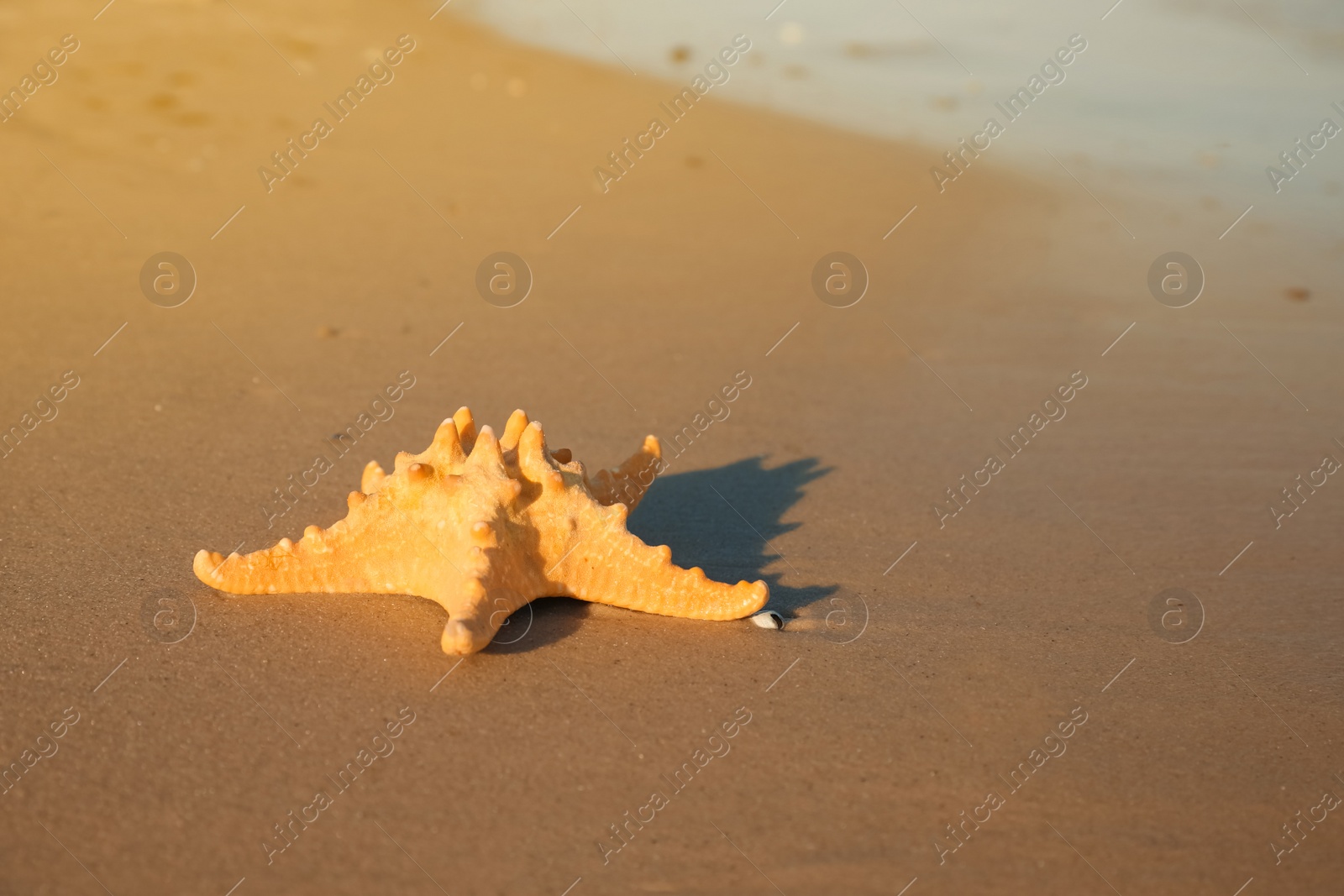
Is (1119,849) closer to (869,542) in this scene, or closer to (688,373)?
(869,542)

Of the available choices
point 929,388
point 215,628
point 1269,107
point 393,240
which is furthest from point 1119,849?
point 1269,107

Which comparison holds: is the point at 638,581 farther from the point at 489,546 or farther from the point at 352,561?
the point at 352,561

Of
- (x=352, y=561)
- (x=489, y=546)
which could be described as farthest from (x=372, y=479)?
(x=489, y=546)

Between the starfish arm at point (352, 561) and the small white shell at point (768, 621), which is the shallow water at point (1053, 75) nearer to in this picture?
the small white shell at point (768, 621)

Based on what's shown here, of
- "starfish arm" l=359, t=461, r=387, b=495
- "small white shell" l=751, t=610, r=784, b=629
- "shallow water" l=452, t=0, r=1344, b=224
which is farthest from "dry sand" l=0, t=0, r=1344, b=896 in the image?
"shallow water" l=452, t=0, r=1344, b=224

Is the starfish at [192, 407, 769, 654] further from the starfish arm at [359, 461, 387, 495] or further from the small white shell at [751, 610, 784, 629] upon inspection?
the small white shell at [751, 610, 784, 629]

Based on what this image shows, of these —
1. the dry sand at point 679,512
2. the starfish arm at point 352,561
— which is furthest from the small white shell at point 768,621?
the starfish arm at point 352,561

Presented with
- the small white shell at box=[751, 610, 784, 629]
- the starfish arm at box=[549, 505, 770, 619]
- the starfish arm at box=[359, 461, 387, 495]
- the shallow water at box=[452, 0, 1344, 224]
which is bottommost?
the shallow water at box=[452, 0, 1344, 224]
